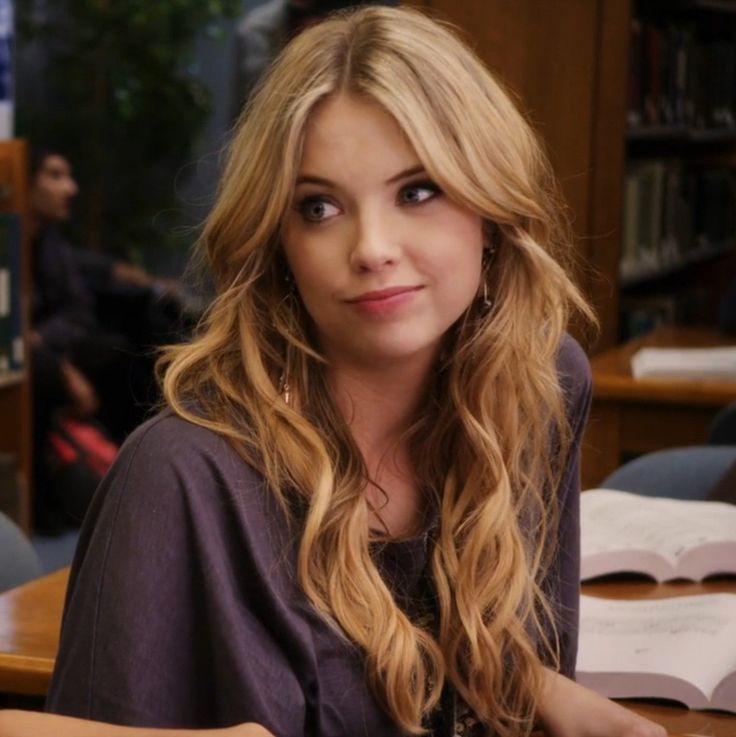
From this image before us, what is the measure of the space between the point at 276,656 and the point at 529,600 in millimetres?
298

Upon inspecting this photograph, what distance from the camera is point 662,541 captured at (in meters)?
2.00

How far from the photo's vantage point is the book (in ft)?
11.4

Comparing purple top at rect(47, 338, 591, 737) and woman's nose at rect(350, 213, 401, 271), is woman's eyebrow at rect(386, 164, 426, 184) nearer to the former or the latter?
woman's nose at rect(350, 213, 401, 271)

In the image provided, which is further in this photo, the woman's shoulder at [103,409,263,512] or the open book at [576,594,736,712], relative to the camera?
the open book at [576,594,736,712]

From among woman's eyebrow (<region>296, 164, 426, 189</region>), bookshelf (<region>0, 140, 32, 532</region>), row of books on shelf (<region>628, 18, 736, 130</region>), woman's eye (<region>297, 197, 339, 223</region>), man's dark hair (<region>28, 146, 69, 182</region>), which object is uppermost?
row of books on shelf (<region>628, 18, 736, 130</region>)

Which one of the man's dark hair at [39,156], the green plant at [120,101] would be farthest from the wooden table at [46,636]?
the green plant at [120,101]

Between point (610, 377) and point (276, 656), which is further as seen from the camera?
point (610, 377)

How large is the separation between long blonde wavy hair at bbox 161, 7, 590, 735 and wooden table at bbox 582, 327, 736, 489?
1847 mm

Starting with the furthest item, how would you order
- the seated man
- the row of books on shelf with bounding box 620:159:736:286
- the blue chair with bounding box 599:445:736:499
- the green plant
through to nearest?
1. the green plant
2. the seated man
3. the row of books on shelf with bounding box 620:159:736:286
4. the blue chair with bounding box 599:445:736:499

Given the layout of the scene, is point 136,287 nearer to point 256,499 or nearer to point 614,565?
point 614,565

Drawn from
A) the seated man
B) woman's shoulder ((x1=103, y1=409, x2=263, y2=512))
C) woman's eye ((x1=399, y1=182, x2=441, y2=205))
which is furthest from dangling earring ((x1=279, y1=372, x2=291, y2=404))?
the seated man

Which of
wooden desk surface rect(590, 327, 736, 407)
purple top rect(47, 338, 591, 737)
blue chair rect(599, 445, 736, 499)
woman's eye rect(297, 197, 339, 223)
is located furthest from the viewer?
wooden desk surface rect(590, 327, 736, 407)

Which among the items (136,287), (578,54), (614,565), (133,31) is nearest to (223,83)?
(133,31)

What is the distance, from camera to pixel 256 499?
54.6 inches
